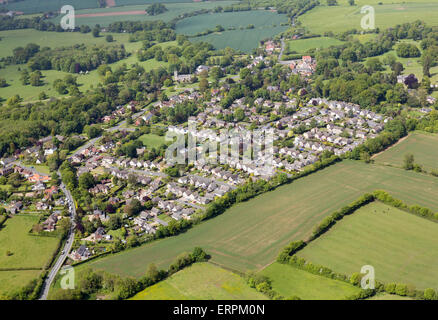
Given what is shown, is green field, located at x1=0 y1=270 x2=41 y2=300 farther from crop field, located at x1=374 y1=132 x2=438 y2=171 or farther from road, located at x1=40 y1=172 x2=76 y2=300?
crop field, located at x1=374 y1=132 x2=438 y2=171

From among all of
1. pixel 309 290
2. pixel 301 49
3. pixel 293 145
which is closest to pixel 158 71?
pixel 301 49

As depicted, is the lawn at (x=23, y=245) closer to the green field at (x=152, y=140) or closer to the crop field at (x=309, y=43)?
the green field at (x=152, y=140)

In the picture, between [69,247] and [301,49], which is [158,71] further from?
[69,247]

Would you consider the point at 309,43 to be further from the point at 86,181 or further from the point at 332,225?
the point at 332,225

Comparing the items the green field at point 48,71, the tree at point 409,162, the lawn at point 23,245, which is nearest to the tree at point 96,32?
the green field at point 48,71

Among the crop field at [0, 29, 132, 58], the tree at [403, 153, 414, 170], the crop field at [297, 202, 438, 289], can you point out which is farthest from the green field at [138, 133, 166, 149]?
the crop field at [0, 29, 132, 58]
